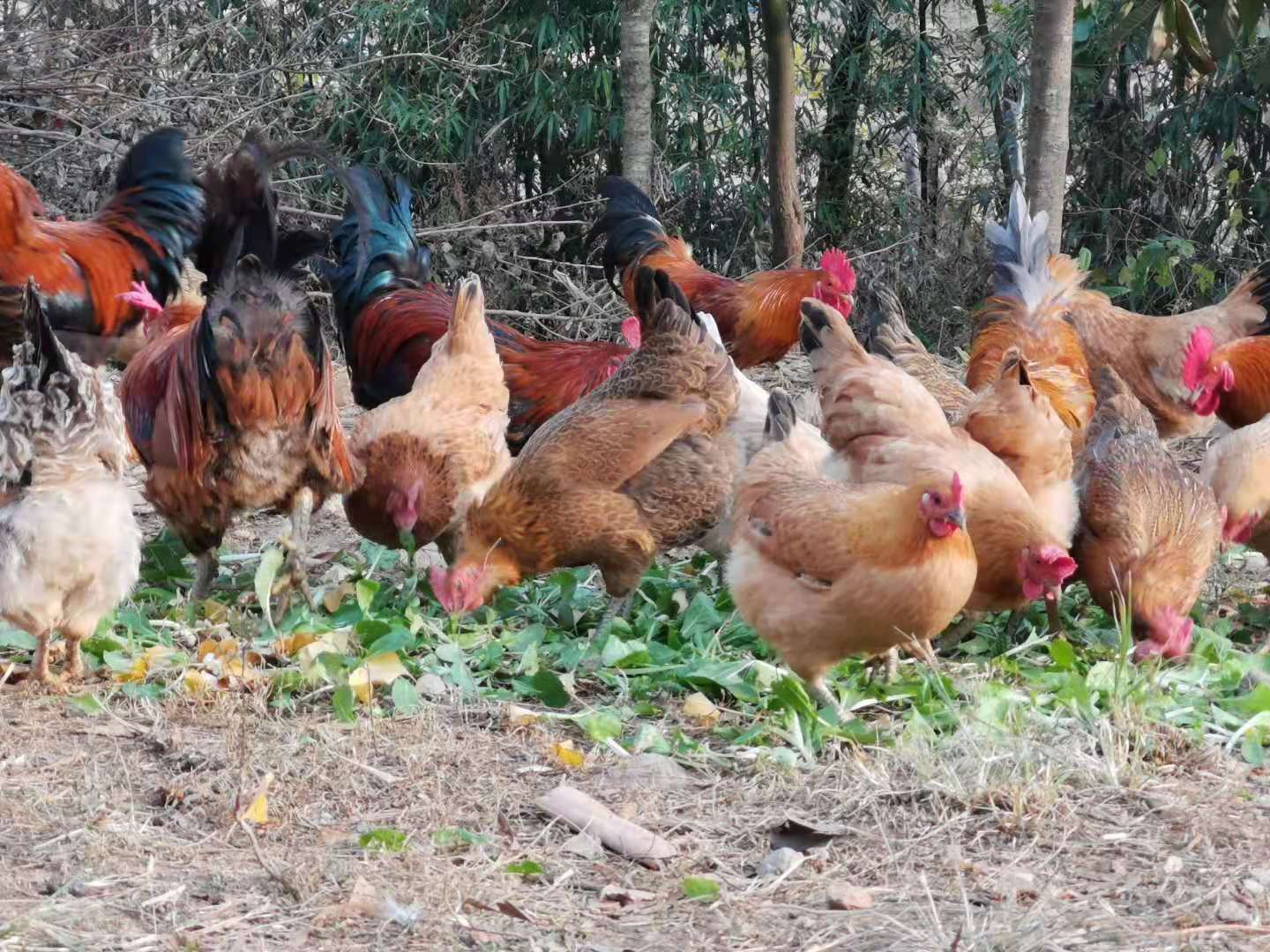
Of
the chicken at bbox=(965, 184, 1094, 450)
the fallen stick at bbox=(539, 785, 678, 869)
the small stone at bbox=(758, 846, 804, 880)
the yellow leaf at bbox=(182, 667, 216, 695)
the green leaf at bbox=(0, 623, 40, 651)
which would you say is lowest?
the small stone at bbox=(758, 846, 804, 880)

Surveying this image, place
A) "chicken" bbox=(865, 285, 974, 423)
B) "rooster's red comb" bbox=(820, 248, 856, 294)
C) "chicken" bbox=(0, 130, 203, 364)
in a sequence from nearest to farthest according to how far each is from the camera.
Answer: "chicken" bbox=(865, 285, 974, 423)
"chicken" bbox=(0, 130, 203, 364)
"rooster's red comb" bbox=(820, 248, 856, 294)

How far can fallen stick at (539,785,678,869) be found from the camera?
3307 millimetres

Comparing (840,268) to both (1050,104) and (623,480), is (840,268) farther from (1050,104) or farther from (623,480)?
(623,480)

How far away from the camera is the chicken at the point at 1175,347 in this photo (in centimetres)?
621

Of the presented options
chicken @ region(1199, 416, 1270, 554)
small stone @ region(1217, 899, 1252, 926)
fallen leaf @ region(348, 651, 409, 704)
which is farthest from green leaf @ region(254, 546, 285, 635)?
chicken @ region(1199, 416, 1270, 554)

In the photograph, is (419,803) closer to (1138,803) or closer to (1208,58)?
(1138,803)

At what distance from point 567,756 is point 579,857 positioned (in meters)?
0.59

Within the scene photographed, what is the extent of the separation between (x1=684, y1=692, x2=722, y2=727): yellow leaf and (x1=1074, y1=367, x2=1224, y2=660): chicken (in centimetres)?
135

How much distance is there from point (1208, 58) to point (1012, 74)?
6.03 meters

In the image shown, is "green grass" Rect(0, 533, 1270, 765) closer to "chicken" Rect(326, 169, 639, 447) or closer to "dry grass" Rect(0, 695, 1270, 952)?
"dry grass" Rect(0, 695, 1270, 952)

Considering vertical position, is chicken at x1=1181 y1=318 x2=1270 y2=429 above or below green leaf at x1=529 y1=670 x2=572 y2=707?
above

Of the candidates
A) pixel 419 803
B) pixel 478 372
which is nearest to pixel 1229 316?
pixel 478 372

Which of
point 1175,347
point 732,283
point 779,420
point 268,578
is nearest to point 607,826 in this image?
point 779,420

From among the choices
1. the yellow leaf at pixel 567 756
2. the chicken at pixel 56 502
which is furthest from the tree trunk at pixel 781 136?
the yellow leaf at pixel 567 756
